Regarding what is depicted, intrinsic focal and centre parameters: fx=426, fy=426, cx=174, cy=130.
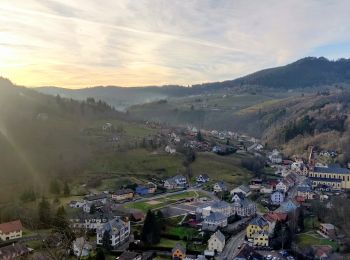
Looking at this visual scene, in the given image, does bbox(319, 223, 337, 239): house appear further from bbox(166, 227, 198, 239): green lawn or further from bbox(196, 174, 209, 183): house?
bbox(196, 174, 209, 183): house

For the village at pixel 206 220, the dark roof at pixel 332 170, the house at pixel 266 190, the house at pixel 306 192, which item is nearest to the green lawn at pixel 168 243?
the village at pixel 206 220

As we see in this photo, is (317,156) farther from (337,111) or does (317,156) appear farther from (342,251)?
(342,251)

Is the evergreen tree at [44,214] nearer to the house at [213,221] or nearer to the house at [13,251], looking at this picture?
the house at [13,251]

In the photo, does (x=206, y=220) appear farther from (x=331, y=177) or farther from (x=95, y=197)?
(x=331, y=177)

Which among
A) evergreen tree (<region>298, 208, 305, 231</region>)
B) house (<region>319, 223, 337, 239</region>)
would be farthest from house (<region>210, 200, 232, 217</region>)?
house (<region>319, 223, 337, 239</region>)

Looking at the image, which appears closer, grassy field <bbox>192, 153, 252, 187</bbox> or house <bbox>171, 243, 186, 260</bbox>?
house <bbox>171, 243, 186, 260</bbox>

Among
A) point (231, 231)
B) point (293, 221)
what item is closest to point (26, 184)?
point (231, 231)
